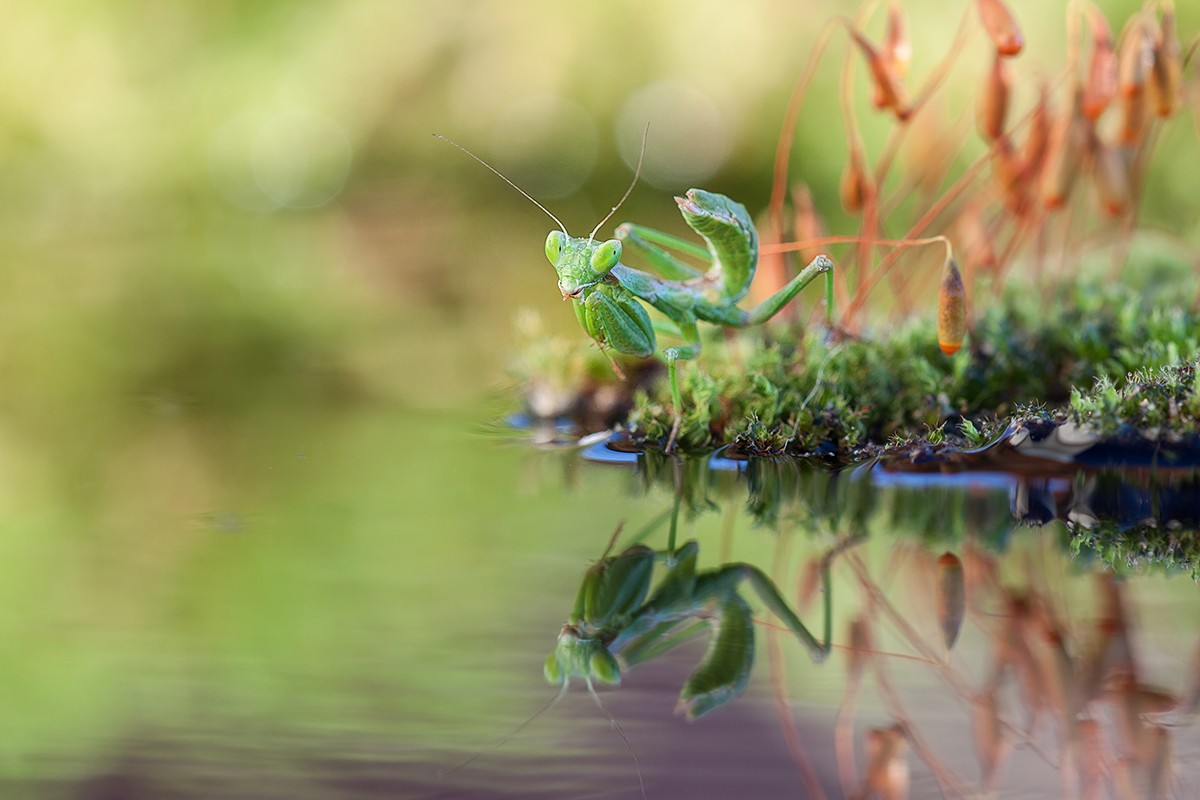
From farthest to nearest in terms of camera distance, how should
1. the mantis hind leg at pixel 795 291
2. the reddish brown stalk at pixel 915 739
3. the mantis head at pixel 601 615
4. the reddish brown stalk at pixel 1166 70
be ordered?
the reddish brown stalk at pixel 1166 70 < the mantis hind leg at pixel 795 291 < the mantis head at pixel 601 615 < the reddish brown stalk at pixel 915 739

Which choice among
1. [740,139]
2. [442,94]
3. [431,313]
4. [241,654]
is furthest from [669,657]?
[442,94]

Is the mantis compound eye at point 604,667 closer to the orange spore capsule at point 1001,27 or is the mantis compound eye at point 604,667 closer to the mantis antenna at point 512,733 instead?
the mantis antenna at point 512,733

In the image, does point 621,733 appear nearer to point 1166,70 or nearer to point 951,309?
point 951,309

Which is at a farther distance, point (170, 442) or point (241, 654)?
point (170, 442)

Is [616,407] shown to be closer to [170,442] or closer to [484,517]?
[484,517]

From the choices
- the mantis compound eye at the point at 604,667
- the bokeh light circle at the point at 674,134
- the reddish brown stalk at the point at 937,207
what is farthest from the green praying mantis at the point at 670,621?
the bokeh light circle at the point at 674,134

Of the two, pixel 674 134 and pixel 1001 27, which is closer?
pixel 1001 27

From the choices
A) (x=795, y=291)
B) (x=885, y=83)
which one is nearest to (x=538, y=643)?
(x=795, y=291)
